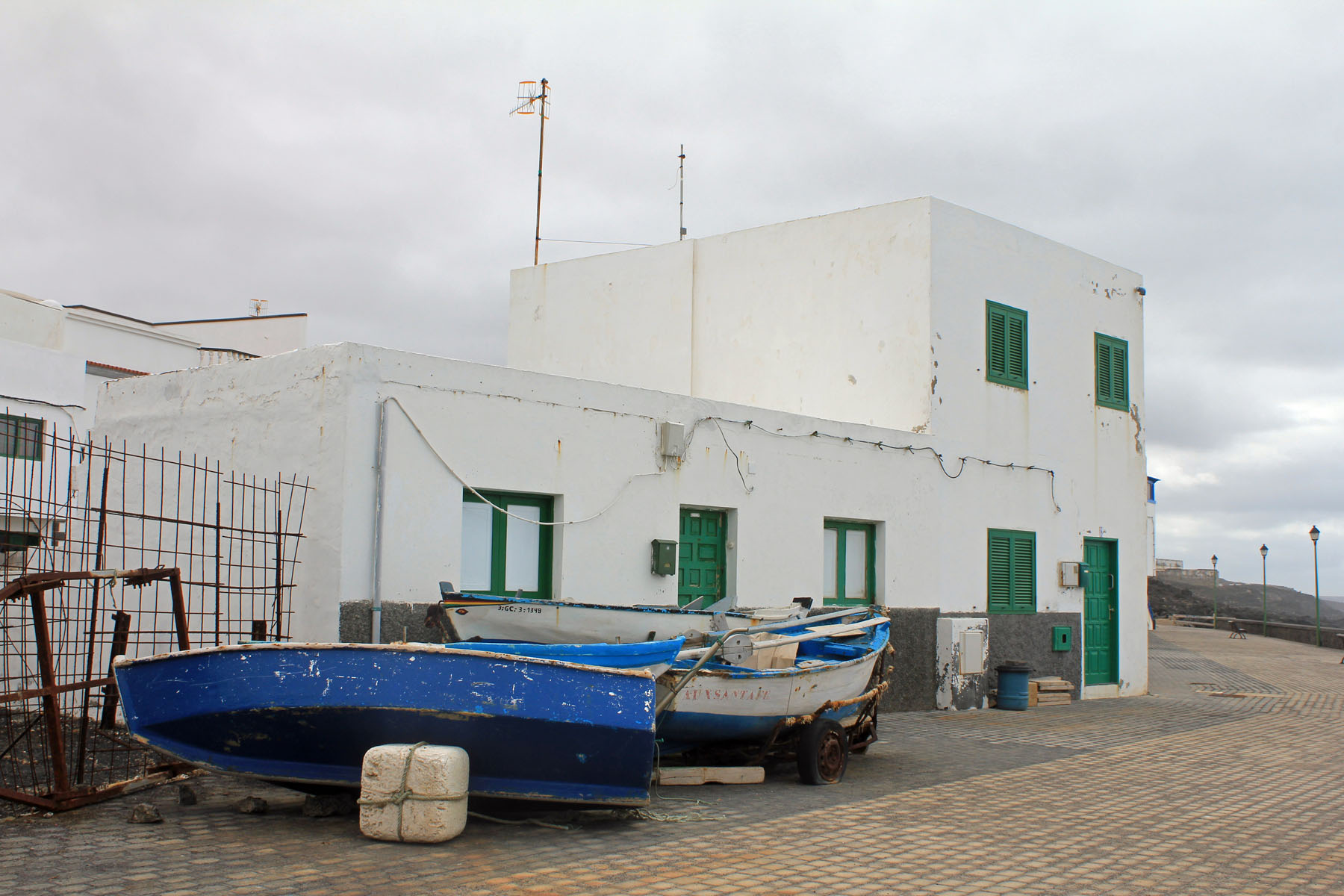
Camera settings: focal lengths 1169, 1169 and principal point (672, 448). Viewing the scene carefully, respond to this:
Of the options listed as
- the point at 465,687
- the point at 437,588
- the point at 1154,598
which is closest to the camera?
the point at 465,687

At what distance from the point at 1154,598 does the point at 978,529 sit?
47580 mm

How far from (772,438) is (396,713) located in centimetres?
756

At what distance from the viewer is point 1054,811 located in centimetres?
860

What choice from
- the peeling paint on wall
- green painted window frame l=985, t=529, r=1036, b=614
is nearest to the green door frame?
the peeling paint on wall

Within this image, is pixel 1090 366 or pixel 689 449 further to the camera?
pixel 1090 366

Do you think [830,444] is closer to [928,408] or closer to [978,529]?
[928,408]

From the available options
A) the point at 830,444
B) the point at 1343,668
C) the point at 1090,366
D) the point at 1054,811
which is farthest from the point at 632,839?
the point at 1343,668

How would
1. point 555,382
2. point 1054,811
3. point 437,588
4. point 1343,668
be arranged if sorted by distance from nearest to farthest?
point 1054,811
point 437,588
point 555,382
point 1343,668

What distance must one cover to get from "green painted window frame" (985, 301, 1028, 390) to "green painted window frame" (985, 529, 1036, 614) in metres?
2.19

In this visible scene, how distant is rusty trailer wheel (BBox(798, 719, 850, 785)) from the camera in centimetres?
923

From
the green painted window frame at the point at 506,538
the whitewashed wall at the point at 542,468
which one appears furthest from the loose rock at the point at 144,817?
the green painted window frame at the point at 506,538

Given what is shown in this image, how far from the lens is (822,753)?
933 centimetres

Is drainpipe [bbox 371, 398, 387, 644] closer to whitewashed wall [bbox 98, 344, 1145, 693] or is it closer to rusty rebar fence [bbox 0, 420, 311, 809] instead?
whitewashed wall [bbox 98, 344, 1145, 693]

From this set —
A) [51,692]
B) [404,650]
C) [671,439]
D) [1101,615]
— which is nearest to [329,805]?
[404,650]
